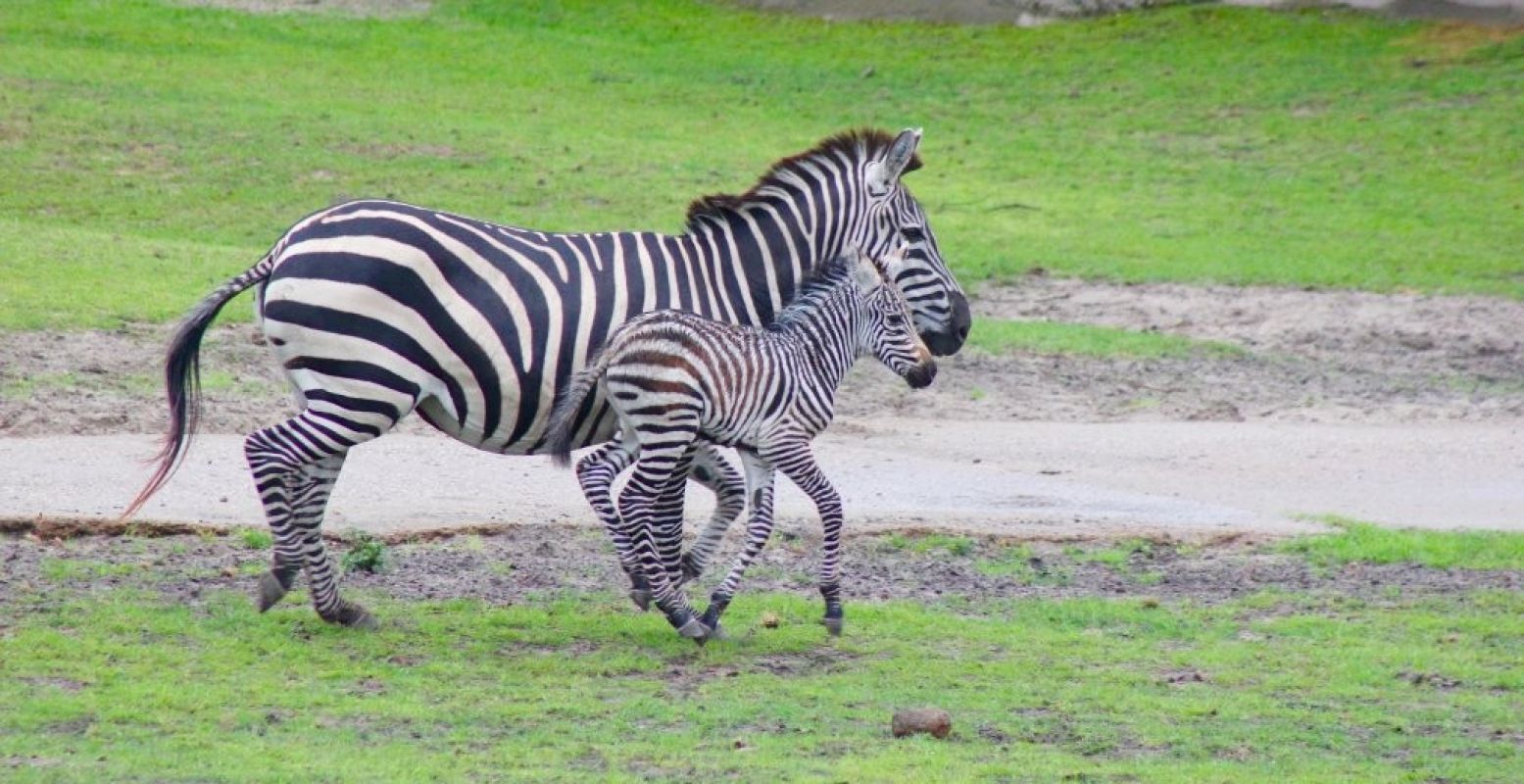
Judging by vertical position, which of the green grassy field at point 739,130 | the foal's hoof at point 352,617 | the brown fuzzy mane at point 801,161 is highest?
the brown fuzzy mane at point 801,161

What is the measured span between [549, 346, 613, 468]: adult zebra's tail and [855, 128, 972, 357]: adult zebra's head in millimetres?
1784

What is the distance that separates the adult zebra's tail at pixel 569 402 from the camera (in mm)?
8891

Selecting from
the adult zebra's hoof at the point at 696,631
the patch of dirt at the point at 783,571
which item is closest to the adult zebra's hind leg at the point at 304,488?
the patch of dirt at the point at 783,571

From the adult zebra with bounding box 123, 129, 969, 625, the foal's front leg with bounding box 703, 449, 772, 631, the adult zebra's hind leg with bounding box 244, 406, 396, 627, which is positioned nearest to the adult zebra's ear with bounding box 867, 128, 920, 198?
the adult zebra with bounding box 123, 129, 969, 625

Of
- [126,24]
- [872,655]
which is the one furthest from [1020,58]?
[872,655]

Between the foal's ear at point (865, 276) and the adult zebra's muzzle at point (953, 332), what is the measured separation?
76 centimetres

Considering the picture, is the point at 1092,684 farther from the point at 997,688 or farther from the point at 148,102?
the point at 148,102

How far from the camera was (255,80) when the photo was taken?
23484mm

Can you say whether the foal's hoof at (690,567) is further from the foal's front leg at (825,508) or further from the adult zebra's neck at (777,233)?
the adult zebra's neck at (777,233)

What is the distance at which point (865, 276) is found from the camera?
383 inches

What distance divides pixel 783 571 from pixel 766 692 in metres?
2.52

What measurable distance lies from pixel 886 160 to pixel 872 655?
8.41 feet

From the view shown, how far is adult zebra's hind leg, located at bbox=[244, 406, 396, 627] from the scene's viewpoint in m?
8.65

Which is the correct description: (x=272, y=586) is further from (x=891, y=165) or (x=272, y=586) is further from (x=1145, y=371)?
(x=1145, y=371)
